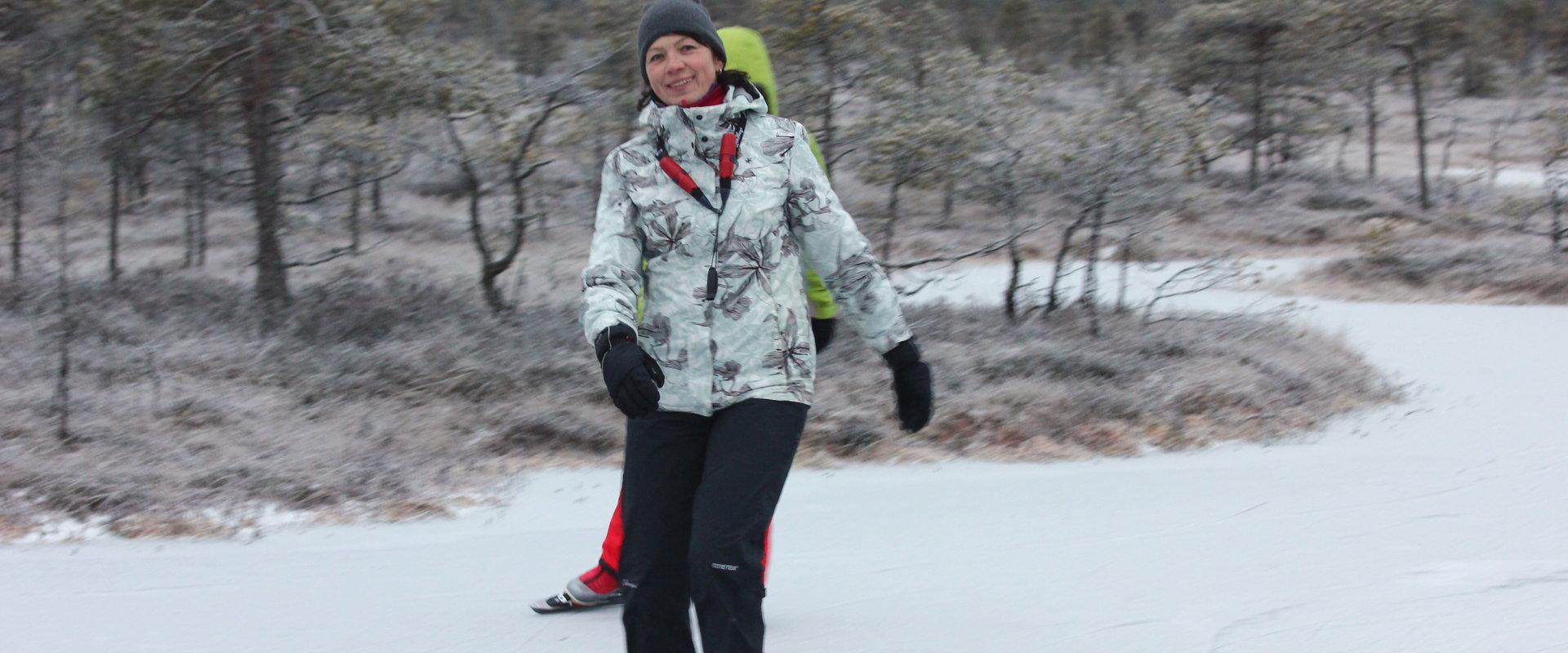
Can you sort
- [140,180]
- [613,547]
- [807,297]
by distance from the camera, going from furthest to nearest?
[140,180] → [613,547] → [807,297]

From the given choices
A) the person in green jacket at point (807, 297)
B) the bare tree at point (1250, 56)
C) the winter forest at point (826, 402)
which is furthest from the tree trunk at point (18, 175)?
the bare tree at point (1250, 56)

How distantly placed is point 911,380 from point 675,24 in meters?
0.88

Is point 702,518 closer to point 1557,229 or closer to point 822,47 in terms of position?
point 822,47

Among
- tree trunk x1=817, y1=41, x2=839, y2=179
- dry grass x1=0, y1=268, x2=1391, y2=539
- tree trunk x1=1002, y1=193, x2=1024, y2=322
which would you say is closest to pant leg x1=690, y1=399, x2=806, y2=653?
dry grass x1=0, y1=268, x2=1391, y2=539

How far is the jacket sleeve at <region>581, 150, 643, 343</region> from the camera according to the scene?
97.2 inches

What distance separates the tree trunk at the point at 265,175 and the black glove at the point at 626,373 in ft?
24.5

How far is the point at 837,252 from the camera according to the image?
270cm

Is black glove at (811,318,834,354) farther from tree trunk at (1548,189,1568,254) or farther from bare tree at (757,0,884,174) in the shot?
tree trunk at (1548,189,1568,254)

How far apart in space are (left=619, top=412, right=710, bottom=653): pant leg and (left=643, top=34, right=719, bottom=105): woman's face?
25.4 inches

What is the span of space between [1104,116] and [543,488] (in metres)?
5.69

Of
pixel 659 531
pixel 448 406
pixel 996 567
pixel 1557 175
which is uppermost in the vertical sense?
pixel 659 531

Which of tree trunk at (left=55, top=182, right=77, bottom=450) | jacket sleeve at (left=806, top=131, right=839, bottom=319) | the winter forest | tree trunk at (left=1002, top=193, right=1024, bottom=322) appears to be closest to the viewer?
jacket sleeve at (left=806, top=131, right=839, bottom=319)

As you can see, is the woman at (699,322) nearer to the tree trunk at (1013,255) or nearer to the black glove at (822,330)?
the black glove at (822,330)

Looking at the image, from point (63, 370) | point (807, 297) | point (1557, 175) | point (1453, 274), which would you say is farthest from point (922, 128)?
point (1557, 175)
